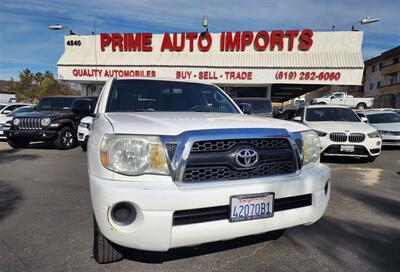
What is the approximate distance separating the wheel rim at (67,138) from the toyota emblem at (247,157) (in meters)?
9.11

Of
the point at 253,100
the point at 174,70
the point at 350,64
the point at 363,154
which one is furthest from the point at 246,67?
the point at 363,154

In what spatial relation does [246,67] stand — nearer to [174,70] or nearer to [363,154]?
[174,70]

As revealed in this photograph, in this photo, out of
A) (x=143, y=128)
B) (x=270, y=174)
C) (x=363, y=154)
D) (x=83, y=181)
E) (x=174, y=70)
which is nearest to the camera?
→ (x=143, y=128)

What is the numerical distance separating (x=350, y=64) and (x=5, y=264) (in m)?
20.4

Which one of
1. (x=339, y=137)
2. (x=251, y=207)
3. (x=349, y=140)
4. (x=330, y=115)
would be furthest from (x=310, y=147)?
(x=330, y=115)

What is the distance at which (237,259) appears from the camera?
2967 mm

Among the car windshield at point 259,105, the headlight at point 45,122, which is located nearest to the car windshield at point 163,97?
the headlight at point 45,122

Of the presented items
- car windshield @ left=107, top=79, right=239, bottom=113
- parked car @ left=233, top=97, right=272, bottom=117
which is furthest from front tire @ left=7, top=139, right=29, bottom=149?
car windshield @ left=107, top=79, right=239, bottom=113

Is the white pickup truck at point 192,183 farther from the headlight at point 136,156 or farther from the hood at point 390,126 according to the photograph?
the hood at point 390,126

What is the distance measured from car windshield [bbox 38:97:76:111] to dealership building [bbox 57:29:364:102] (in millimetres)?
9398

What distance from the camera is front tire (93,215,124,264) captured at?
2702mm

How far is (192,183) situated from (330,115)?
8.36 metres

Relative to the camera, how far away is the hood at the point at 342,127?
8.18 meters

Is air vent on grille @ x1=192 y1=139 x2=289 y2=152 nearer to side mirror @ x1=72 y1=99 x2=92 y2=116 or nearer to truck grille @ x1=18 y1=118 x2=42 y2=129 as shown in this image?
side mirror @ x1=72 y1=99 x2=92 y2=116
